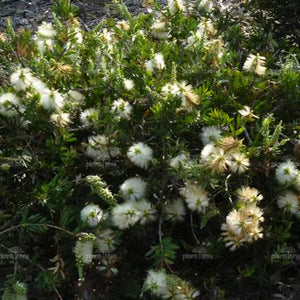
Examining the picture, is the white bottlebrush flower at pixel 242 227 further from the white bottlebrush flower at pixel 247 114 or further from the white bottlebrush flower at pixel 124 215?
the white bottlebrush flower at pixel 247 114

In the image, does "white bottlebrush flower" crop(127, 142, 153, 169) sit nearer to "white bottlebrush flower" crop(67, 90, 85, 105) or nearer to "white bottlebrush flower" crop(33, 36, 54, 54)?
"white bottlebrush flower" crop(67, 90, 85, 105)

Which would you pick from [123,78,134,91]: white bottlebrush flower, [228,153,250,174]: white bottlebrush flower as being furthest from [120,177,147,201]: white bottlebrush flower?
[123,78,134,91]: white bottlebrush flower

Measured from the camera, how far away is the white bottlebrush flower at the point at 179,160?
1999mm

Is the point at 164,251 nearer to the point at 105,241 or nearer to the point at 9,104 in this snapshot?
the point at 105,241

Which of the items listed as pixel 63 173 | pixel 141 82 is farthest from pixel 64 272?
pixel 141 82

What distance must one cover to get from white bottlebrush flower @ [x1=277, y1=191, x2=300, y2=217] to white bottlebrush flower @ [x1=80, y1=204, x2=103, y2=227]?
0.71 meters

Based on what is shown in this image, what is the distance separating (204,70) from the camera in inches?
95.4

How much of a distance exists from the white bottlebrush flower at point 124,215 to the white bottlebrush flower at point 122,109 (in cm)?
44

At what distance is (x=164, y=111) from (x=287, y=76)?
24.9 inches

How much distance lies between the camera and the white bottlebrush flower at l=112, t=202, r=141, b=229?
1896 mm

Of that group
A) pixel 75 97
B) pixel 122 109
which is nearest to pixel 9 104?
pixel 75 97

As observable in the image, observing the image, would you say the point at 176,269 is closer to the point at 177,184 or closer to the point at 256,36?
the point at 177,184

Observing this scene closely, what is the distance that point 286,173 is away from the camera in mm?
1980

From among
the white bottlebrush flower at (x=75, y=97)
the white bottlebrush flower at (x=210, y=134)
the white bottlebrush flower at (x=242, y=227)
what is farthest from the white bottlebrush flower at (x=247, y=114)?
the white bottlebrush flower at (x=75, y=97)
